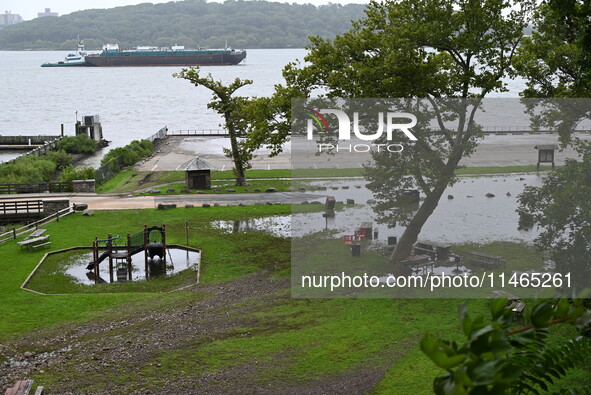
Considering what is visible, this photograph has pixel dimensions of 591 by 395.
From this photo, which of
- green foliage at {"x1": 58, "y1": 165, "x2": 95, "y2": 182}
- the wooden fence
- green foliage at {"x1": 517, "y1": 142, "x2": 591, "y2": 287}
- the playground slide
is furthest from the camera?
green foliage at {"x1": 58, "y1": 165, "x2": 95, "y2": 182}

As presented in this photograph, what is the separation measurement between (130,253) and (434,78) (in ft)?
48.0

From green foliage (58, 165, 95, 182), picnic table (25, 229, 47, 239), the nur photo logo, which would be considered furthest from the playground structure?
green foliage (58, 165, 95, 182)

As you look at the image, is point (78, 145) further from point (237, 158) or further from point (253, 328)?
point (253, 328)

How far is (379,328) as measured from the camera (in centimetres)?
2220

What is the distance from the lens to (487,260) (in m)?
26.5

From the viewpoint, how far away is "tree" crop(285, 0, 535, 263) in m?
28.0

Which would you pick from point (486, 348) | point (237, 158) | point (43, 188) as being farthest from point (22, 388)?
point (43, 188)

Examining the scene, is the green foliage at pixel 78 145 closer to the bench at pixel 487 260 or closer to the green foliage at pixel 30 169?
the green foliage at pixel 30 169

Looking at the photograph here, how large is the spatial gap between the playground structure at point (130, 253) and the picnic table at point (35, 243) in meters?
2.89

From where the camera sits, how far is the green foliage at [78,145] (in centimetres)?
7944

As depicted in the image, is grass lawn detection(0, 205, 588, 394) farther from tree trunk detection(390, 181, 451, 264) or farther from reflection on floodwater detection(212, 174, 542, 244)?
tree trunk detection(390, 181, 451, 264)

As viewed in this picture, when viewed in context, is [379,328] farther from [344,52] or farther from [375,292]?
[344,52]

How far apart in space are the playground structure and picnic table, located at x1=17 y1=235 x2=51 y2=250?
9.49ft

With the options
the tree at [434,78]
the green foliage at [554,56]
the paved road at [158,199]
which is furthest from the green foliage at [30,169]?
the green foliage at [554,56]
